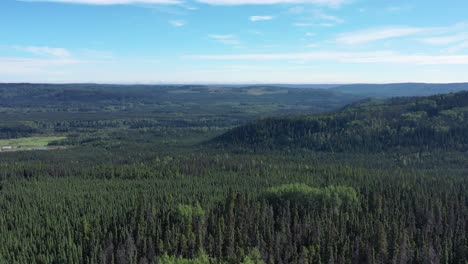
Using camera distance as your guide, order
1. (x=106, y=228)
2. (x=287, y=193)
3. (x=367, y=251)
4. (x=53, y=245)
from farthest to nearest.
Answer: (x=287, y=193) → (x=106, y=228) → (x=53, y=245) → (x=367, y=251)

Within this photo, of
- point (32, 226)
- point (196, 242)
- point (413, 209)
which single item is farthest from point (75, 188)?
point (413, 209)

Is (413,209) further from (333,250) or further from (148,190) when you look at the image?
(148,190)

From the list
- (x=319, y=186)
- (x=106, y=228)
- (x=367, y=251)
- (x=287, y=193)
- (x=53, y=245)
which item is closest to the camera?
(x=367, y=251)

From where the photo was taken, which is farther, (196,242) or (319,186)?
(319,186)

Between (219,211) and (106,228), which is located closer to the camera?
(106,228)

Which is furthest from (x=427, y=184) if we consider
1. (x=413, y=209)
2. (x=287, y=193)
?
(x=287, y=193)

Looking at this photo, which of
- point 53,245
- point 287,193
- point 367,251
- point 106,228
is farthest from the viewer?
point 287,193

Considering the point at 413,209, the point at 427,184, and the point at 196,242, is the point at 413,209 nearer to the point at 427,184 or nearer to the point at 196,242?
the point at 427,184

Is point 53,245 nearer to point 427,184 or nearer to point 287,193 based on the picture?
point 287,193

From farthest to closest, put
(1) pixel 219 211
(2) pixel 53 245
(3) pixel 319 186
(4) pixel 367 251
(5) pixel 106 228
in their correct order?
(3) pixel 319 186 → (1) pixel 219 211 → (5) pixel 106 228 → (2) pixel 53 245 → (4) pixel 367 251
